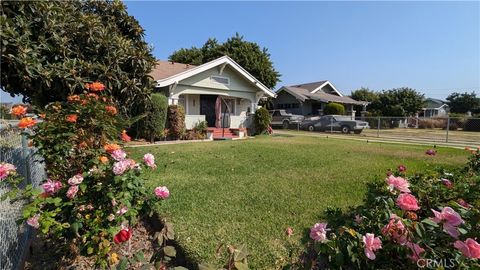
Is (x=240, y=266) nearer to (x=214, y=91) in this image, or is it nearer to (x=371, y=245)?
(x=371, y=245)

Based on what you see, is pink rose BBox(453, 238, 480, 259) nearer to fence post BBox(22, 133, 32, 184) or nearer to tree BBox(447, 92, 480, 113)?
fence post BBox(22, 133, 32, 184)

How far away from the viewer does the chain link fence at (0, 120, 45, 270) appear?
7.93 feet

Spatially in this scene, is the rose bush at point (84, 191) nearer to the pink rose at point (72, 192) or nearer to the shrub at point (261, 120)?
the pink rose at point (72, 192)

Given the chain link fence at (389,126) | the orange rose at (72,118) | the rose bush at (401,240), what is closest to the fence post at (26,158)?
the orange rose at (72,118)

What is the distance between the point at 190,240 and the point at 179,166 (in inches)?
153

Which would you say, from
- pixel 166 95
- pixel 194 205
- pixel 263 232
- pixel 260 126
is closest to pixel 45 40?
pixel 194 205

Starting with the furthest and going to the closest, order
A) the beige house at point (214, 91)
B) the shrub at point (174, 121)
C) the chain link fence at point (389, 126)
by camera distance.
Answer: the chain link fence at point (389, 126) → the beige house at point (214, 91) → the shrub at point (174, 121)

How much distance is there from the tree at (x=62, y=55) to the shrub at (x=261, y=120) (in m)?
11.8

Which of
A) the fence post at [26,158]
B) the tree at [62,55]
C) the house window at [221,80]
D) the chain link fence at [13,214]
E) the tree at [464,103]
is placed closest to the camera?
the chain link fence at [13,214]

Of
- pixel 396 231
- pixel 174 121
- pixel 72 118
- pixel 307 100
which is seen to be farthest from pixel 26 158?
pixel 307 100

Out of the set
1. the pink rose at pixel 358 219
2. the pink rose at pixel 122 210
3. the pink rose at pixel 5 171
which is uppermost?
the pink rose at pixel 5 171

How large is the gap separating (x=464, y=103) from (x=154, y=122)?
55.3 meters

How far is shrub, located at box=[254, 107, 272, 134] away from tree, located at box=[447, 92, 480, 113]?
151 feet

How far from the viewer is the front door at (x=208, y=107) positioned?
18.0 metres
